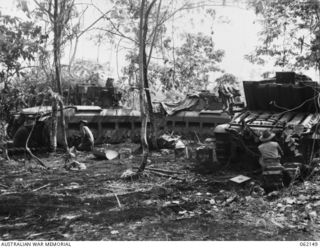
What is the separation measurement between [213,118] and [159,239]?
433 inches

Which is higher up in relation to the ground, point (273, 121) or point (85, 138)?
point (273, 121)

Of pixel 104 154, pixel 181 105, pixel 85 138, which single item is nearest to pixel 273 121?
pixel 104 154

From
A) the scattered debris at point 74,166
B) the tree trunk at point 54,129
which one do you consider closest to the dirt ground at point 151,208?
the scattered debris at point 74,166

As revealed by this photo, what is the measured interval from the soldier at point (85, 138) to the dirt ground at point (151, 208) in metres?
3.68

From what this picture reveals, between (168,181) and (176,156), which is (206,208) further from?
(176,156)

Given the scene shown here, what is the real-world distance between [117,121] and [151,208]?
30.9 feet

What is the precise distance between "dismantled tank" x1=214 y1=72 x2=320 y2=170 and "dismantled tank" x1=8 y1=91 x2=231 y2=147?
4441 mm

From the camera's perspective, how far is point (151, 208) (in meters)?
7.81

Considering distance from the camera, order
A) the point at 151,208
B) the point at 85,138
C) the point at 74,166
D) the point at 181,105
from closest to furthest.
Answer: the point at 151,208
the point at 74,166
the point at 85,138
the point at 181,105

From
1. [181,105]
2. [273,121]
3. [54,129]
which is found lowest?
[54,129]

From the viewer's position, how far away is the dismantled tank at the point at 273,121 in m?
10.7

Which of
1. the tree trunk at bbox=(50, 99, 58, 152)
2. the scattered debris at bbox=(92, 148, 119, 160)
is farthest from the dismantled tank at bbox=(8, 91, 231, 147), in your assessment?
the scattered debris at bbox=(92, 148, 119, 160)

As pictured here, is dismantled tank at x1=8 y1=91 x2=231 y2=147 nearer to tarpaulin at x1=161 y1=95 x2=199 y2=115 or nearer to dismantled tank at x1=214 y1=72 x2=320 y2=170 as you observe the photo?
tarpaulin at x1=161 y1=95 x2=199 y2=115

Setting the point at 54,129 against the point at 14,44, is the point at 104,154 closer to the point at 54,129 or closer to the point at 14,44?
the point at 54,129
